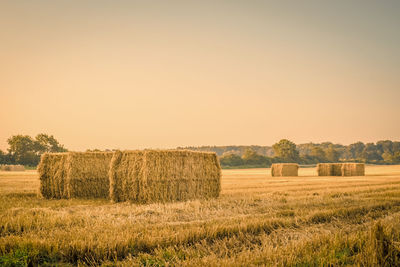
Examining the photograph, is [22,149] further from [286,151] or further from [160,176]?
[160,176]

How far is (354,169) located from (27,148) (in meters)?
75.1

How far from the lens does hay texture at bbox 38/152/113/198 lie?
13211 mm

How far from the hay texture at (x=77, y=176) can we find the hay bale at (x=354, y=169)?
92.7 ft

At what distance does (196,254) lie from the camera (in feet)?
15.5

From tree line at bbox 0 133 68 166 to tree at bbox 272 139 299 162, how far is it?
51.6 metres

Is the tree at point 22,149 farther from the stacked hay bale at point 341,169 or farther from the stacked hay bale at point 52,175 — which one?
the stacked hay bale at point 52,175

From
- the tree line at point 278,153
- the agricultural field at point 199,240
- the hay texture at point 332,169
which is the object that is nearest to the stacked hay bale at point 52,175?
the agricultural field at point 199,240

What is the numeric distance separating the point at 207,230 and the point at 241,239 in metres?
0.57

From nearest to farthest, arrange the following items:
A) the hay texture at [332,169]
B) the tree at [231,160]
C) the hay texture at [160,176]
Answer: the hay texture at [160,176] → the hay texture at [332,169] → the tree at [231,160]

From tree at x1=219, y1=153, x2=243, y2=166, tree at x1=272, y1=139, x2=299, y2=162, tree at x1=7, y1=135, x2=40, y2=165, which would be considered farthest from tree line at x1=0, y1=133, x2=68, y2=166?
tree at x1=272, y1=139, x2=299, y2=162

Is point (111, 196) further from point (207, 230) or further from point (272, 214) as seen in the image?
point (207, 230)

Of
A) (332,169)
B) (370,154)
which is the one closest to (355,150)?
(370,154)

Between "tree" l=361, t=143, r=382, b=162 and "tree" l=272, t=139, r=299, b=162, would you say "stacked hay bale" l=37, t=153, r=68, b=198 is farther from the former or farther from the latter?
"tree" l=361, t=143, r=382, b=162

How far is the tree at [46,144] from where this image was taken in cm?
8972
